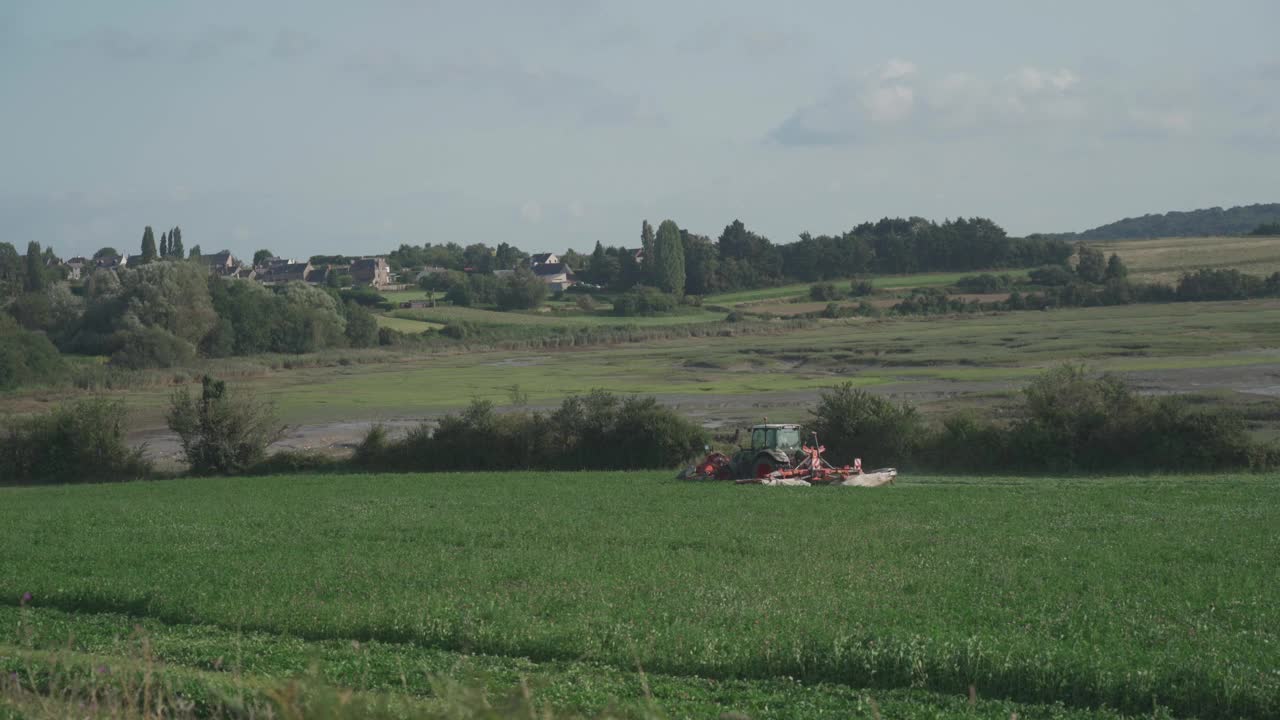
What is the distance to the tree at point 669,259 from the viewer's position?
526ft

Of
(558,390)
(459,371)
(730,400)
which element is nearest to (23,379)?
(459,371)

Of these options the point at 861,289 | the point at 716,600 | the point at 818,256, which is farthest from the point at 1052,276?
the point at 716,600

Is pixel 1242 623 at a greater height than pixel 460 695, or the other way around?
pixel 460 695

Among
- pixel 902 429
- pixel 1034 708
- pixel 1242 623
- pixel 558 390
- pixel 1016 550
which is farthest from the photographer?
pixel 558 390

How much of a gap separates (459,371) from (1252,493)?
79.1 m

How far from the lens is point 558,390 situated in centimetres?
7681

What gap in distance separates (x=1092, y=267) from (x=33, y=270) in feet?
469

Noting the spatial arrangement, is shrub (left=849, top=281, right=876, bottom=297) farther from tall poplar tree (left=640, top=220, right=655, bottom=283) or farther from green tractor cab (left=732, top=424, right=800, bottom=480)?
green tractor cab (left=732, top=424, right=800, bottom=480)

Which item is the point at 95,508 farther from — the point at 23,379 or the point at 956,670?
the point at 23,379

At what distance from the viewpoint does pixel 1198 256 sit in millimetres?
136500

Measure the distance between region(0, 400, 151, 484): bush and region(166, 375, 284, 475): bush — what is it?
2.53 metres

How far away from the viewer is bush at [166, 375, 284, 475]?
156ft

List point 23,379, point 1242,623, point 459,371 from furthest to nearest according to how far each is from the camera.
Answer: point 459,371 < point 23,379 < point 1242,623

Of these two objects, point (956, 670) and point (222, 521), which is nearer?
point (956, 670)
